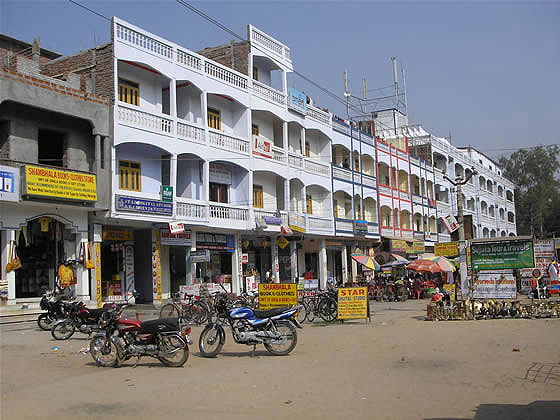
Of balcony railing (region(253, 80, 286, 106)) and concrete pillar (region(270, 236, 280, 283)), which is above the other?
balcony railing (region(253, 80, 286, 106))

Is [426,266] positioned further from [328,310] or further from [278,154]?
[328,310]

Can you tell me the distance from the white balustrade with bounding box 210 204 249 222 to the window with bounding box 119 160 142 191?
3677 mm

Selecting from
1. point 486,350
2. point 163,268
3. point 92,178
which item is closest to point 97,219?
point 92,178

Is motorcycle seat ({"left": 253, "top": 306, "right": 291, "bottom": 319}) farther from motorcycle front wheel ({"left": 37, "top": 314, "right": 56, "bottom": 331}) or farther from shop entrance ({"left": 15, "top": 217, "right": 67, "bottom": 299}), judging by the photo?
shop entrance ({"left": 15, "top": 217, "right": 67, "bottom": 299})

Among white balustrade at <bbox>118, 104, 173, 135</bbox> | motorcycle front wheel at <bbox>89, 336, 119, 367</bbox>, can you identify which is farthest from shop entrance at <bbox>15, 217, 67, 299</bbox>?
motorcycle front wheel at <bbox>89, 336, 119, 367</bbox>

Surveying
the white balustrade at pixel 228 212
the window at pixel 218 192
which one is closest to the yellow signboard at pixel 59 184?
the white balustrade at pixel 228 212

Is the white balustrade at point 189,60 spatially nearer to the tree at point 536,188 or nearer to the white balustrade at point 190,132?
the white balustrade at point 190,132

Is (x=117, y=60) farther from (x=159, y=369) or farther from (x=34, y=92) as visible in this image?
(x=159, y=369)

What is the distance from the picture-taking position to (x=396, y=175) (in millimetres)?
44094

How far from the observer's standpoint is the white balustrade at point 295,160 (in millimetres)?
31334

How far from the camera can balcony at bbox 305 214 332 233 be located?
32.6 m

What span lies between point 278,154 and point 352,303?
47.9 feet

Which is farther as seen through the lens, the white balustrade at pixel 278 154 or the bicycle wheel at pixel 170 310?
the white balustrade at pixel 278 154

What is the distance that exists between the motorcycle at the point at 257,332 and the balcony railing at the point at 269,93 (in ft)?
62.8
